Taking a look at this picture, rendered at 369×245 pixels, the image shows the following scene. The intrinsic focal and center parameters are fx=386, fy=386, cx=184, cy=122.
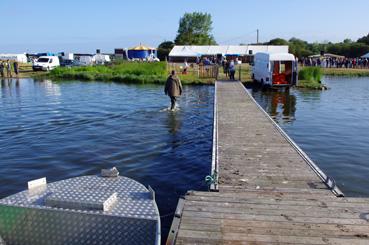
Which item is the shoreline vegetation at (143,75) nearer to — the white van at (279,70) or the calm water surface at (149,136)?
the white van at (279,70)

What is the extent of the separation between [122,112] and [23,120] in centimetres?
486

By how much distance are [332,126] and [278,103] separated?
22.4 ft

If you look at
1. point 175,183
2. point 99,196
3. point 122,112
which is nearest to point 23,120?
point 122,112

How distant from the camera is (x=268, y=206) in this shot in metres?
6.01

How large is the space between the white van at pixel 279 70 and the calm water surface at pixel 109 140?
5.81 metres

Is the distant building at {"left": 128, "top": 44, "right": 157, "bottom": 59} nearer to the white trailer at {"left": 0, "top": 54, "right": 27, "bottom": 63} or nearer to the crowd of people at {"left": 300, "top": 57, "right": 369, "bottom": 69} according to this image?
the white trailer at {"left": 0, "top": 54, "right": 27, "bottom": 63}

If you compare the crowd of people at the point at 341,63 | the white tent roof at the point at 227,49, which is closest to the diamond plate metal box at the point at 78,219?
the crowd of people at the point at 341,63

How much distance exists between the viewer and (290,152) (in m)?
9.70

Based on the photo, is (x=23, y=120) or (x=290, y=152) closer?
(x=290, y=152)

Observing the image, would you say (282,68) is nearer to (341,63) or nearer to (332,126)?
(332,126)

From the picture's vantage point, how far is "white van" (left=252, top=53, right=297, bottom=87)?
27938 mm

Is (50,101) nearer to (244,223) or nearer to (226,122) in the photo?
(226,122)

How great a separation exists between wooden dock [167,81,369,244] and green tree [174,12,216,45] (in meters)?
100

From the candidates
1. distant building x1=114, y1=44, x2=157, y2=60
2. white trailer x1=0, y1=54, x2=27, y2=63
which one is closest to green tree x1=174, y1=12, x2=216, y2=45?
distant building x1=114, y1=44, x2=157, y2=60
